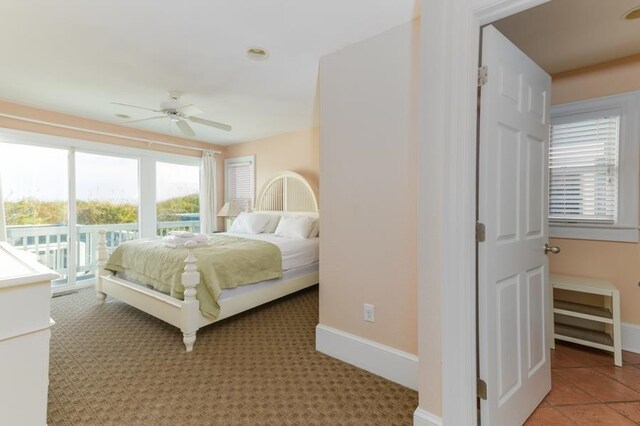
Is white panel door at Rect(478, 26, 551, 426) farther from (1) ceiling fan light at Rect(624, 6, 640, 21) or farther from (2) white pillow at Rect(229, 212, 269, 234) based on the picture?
(2) white pillow at Rect(229, 212, 269, 234)

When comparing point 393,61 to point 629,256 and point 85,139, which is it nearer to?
point 629,256

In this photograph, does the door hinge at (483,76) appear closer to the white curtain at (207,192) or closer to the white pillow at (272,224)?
the white pillow at (272,224)

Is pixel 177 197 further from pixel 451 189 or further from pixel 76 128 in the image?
pixel 451 189

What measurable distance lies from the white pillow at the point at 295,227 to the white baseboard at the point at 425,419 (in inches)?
107

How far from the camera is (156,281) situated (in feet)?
9.25

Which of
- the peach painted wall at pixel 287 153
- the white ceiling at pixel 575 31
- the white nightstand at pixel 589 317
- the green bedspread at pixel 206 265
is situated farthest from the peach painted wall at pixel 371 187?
the peach painted wall at pixel 287 153

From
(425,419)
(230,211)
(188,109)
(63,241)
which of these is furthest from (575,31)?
(63,241)

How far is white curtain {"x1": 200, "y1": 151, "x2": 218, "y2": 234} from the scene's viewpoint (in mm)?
5574

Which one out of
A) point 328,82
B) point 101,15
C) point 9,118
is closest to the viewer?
point 101,15

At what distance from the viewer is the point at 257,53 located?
237 centimetres

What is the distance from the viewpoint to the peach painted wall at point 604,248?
2.32 metres

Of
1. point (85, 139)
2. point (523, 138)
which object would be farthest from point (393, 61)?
point (85, 139)

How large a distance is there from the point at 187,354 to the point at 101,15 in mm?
2487

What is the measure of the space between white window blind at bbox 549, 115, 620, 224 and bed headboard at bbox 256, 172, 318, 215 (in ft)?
9.45
